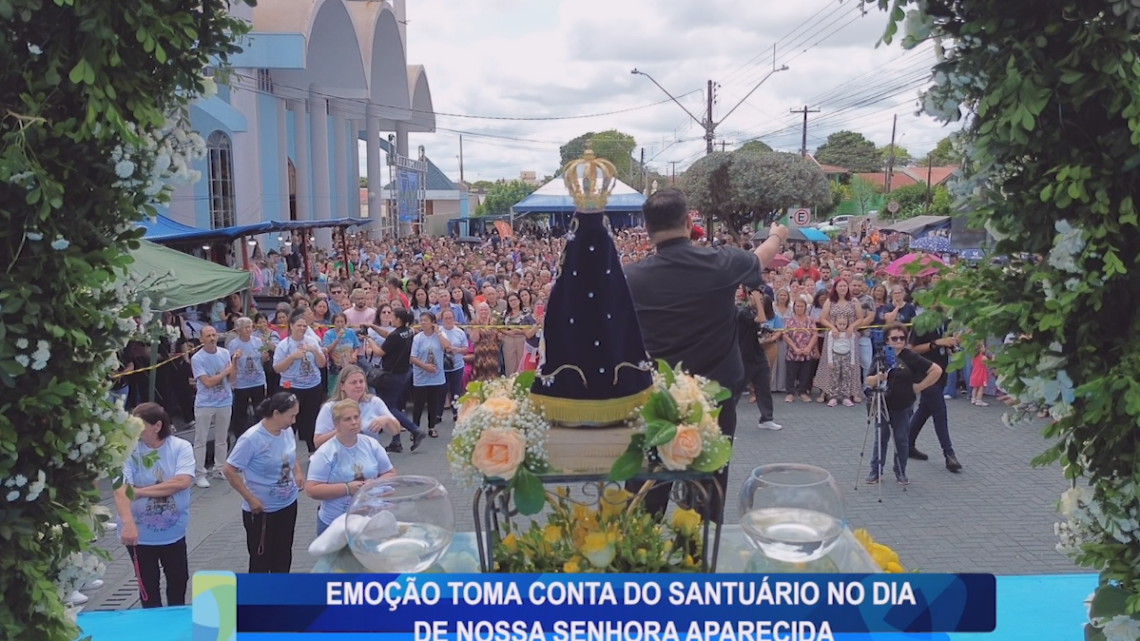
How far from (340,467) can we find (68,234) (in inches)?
132

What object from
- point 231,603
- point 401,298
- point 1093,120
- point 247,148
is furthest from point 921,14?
point 247,148

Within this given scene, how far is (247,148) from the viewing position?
26.8m

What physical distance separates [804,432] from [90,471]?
9676mm

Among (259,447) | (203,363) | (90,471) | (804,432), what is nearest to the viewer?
(90,471)

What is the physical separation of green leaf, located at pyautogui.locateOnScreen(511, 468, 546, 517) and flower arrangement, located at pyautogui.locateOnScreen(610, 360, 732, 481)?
26cm

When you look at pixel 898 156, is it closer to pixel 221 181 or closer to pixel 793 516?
pixel 221 181

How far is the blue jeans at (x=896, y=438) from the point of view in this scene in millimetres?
8906

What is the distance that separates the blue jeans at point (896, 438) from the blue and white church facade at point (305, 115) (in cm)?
1357

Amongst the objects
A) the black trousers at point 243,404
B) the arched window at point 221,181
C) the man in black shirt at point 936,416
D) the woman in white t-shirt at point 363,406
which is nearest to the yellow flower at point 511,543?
the woman in white t-shirt at point 363,406

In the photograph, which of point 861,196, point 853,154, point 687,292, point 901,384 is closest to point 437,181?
point 861,196

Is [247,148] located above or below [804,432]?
above

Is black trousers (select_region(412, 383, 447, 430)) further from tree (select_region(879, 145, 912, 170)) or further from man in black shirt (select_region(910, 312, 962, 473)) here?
tree (select_region(879, 145, 912, 170))

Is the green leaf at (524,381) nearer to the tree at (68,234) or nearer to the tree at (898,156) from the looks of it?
the tree at (68,234)

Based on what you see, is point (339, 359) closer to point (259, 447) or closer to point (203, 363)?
point (203, 363)
